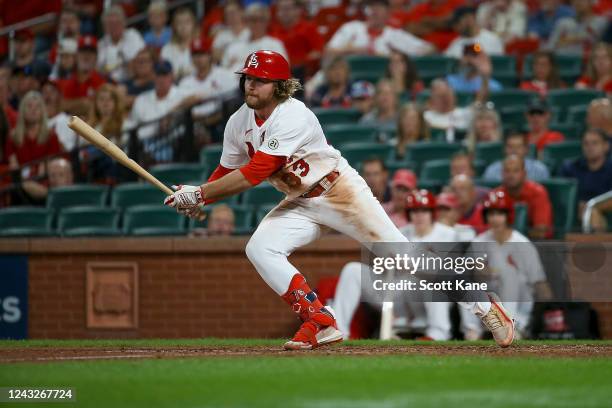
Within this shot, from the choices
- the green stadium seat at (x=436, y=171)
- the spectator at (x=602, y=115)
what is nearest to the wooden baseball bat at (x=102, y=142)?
the green stadium seat at (x=436, y=171)

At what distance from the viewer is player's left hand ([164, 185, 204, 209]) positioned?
7.30m

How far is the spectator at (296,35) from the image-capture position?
15.0m

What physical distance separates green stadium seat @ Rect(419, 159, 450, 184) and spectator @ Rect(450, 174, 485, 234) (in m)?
0.81

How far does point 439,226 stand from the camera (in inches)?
411

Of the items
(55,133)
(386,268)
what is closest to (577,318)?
(386,268)

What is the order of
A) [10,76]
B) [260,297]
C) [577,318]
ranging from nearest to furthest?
[577,318] → [260,297] → [10,76]

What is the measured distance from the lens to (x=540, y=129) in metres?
12.5

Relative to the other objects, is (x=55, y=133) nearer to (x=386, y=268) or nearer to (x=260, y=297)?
(x=260, y=297)

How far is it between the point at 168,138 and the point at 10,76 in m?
2.70

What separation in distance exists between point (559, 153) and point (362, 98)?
95.2 inches

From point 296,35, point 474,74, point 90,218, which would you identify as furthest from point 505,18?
point 90,218

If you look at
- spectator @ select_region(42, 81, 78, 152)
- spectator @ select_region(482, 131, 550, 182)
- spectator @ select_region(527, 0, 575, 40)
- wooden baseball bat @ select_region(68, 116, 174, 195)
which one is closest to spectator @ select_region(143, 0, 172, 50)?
spectator @ select_region(42, 81, 78, 152)

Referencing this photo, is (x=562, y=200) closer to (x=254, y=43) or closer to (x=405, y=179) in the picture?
(x=405, y=179)

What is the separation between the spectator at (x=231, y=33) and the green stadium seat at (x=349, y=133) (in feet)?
8.40
